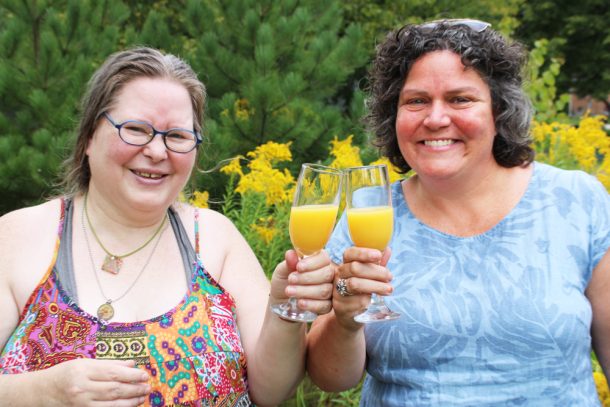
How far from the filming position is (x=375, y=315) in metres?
1.84

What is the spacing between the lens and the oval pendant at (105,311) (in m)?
2.13

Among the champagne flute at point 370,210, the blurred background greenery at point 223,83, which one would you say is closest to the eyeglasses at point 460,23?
the champagne flute at point 370,210

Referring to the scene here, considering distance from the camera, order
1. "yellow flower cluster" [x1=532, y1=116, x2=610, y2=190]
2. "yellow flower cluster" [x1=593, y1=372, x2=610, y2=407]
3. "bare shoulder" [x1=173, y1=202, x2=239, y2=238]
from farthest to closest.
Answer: "yellow flower cluster" [x1=532, y1=116, x2=610, y2=190], "yellow flower cluster" [x1=593, y1=372, x2=610, y2=407], "bare shoulder" [x1=173, y1=202, x2=239, y2=238]

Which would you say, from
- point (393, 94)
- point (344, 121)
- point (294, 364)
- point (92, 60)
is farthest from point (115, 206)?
point (344, 121)

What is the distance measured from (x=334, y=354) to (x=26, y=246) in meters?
1.08

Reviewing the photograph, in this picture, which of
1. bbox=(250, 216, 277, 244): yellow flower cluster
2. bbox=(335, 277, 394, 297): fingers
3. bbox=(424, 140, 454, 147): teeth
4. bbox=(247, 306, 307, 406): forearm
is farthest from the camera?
bbox=(250, 216, 277, 244): yellow flower cluster

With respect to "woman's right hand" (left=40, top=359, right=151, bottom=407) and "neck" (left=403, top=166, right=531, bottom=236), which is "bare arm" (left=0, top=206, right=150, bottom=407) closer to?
"woman's right hand" (left=40, top=359, right=151, bottom=407)

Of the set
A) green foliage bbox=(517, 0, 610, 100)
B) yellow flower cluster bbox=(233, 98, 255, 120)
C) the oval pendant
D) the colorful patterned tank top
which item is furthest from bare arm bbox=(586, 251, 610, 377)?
green foliage bbox=(517, 0, 610, 100)

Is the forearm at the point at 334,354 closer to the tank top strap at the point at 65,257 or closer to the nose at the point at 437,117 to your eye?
the nose at the point at 437,117

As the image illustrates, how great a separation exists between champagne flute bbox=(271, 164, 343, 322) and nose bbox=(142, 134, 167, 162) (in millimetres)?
568

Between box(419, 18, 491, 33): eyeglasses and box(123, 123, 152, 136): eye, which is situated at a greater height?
box(419, 18, 491, 33): eyeglasses

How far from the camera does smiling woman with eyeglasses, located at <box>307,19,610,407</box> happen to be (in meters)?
2.12

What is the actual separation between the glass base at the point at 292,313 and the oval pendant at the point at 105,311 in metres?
0.57

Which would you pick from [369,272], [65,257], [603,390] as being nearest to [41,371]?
[65,257]
